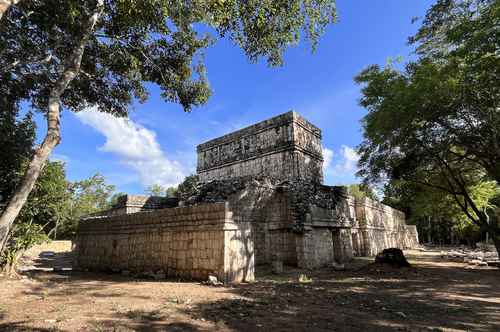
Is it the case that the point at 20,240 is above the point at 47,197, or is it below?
below

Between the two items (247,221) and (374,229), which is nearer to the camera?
(247,221)

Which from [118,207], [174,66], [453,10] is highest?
[453,10]

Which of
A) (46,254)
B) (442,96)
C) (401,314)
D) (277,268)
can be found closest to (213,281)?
(401,314)

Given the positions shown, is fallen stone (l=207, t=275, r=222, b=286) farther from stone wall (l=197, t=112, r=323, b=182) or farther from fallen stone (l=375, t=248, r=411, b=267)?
stone wall (l=197, t=112, r=323, b=182)

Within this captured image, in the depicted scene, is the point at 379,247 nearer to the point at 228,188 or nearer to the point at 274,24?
the point at 228,188

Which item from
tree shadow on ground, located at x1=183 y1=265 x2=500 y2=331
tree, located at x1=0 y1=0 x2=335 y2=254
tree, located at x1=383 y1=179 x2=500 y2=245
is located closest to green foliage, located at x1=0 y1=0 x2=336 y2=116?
tree, located at x1=0 y1=0 x2=335 y2=254

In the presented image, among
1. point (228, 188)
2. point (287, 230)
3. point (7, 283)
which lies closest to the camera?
point (7, 283)

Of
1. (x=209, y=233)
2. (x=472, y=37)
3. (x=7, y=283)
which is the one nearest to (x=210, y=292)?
(x=209, y=233)

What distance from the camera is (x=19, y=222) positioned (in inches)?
354

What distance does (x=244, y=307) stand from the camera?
5.06 metres

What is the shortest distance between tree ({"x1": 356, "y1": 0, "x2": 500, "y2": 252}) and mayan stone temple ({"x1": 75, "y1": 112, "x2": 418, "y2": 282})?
4484 mm

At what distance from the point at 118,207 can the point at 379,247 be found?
17758mm

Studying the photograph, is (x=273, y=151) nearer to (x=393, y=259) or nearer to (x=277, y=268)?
(x=277, y=268)

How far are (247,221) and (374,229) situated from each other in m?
15.4
